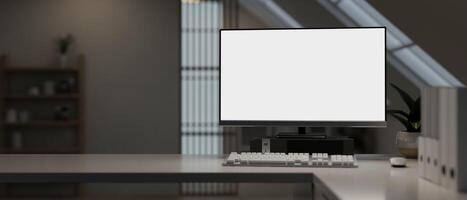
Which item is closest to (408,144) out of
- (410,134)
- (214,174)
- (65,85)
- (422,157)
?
(410,134)

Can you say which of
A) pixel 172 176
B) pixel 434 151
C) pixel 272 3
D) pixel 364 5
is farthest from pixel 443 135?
pixel 272 3

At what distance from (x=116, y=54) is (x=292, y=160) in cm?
554

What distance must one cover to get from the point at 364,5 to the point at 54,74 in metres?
3.07

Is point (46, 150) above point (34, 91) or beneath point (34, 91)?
beneath

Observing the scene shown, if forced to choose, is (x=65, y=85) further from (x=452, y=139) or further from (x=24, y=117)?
(x=452, y=139)

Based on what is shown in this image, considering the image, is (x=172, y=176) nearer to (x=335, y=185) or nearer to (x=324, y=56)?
(x=335, y=185)

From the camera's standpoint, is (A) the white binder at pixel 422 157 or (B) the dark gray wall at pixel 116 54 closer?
(A) the white binder at pixel 422 157

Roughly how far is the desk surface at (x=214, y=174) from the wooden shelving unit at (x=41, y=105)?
5099mm

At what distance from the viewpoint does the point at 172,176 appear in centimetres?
208

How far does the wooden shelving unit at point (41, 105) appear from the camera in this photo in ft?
24.3

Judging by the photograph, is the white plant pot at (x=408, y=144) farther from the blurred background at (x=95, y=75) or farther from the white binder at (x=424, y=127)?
the blurred background at (x=95, y=75)

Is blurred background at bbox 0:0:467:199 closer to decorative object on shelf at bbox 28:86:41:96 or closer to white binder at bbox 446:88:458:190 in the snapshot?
decorative object on shelf at bbox 28:86:41:96

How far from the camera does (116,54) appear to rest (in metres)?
7.59

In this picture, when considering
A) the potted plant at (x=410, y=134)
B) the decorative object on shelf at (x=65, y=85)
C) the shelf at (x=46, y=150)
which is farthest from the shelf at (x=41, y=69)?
the potted plant at (x=410, y=134)
